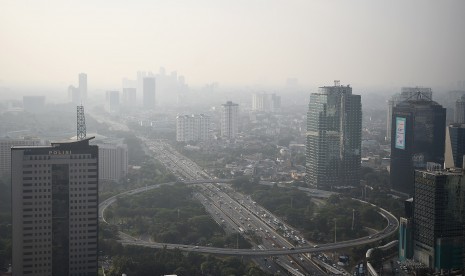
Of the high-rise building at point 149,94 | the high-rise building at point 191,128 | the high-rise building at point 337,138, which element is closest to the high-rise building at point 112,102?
the high-rise building at point 149,94

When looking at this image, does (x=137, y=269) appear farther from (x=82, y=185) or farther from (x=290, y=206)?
(x=290, y=206)

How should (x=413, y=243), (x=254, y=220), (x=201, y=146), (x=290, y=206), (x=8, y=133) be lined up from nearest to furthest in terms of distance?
1. (x=413, y=243)
2. (x=254, y=220)
3. (x=290, y=206)
4. (x=8, y=133)
5. (x=201, y=146)

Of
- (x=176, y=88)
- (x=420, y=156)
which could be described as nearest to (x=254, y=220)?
(x=420, y=156)

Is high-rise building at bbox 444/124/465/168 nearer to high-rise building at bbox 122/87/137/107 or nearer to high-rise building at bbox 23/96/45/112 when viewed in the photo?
high-rise building at bbox 23/96/45/112

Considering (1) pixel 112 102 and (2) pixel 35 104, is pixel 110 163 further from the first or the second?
(1) pixel 112 102

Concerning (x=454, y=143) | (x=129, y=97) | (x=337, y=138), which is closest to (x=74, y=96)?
(x=129, y=97)

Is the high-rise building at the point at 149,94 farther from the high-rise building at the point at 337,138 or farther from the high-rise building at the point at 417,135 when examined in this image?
the high-rise building at the point at 417,135

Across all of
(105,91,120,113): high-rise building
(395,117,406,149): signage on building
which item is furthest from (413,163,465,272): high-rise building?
(105,91,120,113): high-rise building
